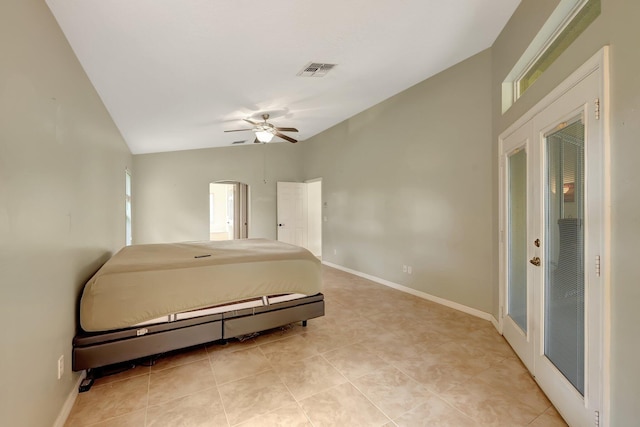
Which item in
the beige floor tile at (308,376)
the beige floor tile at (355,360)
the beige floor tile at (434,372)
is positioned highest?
the beige floor tile at (434,372)

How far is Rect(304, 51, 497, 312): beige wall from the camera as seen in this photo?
11.2ft

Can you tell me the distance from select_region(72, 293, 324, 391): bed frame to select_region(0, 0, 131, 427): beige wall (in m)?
0.13

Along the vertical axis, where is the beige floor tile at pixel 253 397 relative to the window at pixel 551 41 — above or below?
below

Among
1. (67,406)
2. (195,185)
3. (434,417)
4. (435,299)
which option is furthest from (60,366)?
(195,185)

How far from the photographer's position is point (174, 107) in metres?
3.55

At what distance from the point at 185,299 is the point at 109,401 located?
31.6 inches

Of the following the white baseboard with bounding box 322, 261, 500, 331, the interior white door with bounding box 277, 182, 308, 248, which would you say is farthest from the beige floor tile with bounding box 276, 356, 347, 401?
the interior white door with bounding box 277, 182, 308, 248

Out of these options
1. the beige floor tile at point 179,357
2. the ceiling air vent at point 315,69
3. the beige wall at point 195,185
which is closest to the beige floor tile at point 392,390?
the beige floor tile at point 179,357

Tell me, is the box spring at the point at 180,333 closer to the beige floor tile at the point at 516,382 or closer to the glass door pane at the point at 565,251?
the beige floor tile at the point at 516,382

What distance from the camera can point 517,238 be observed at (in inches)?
105

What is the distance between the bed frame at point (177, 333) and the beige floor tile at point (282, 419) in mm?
993

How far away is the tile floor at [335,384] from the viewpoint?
5.96ft

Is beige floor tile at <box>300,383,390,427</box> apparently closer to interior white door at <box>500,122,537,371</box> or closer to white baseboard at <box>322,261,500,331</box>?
interior white door at <box>500,122,537,371</box>

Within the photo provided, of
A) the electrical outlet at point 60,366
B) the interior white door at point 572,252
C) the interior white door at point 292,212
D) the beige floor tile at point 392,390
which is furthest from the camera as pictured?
the interior white door at point 292,212
